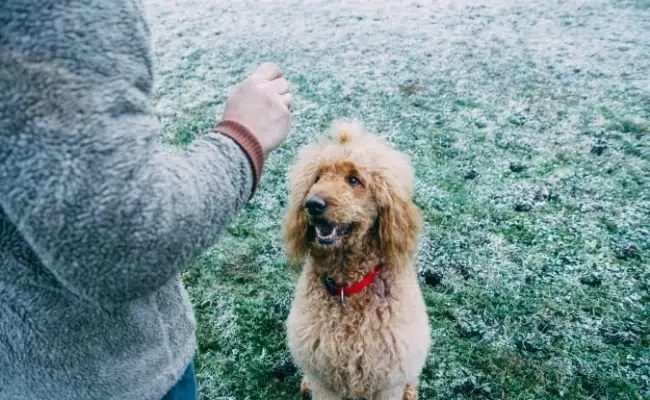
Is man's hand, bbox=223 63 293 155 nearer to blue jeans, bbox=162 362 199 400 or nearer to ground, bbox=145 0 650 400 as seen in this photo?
blue jeans, bbox=162 362 199 400

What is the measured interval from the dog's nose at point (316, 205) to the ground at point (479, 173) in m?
0.92

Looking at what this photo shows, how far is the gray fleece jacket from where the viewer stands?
1.98 ft

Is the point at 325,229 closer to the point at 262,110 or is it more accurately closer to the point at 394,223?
the point at 394,223

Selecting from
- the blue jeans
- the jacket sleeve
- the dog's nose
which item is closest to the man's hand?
the jacket sleeve

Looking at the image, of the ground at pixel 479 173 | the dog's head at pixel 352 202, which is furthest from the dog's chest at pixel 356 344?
the ground at pixel 479 173

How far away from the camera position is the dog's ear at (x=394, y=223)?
7.14ft

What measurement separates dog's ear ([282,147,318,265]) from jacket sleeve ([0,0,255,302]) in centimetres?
156

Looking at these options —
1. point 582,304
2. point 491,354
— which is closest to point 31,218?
point 491,354

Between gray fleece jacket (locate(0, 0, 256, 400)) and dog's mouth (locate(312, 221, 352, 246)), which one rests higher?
gray fleece jacket (locate(0, 0, 256, 400))

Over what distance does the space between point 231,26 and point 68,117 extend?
7327 millimetres

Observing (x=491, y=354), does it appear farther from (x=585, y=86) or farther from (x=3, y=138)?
(x=585, y=86)

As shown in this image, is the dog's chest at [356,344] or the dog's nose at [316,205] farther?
the dog's chest at [356,344]

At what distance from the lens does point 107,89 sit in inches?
24.9

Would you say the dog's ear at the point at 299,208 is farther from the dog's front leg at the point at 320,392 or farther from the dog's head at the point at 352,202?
the dog's front leg at the point at 320,392
